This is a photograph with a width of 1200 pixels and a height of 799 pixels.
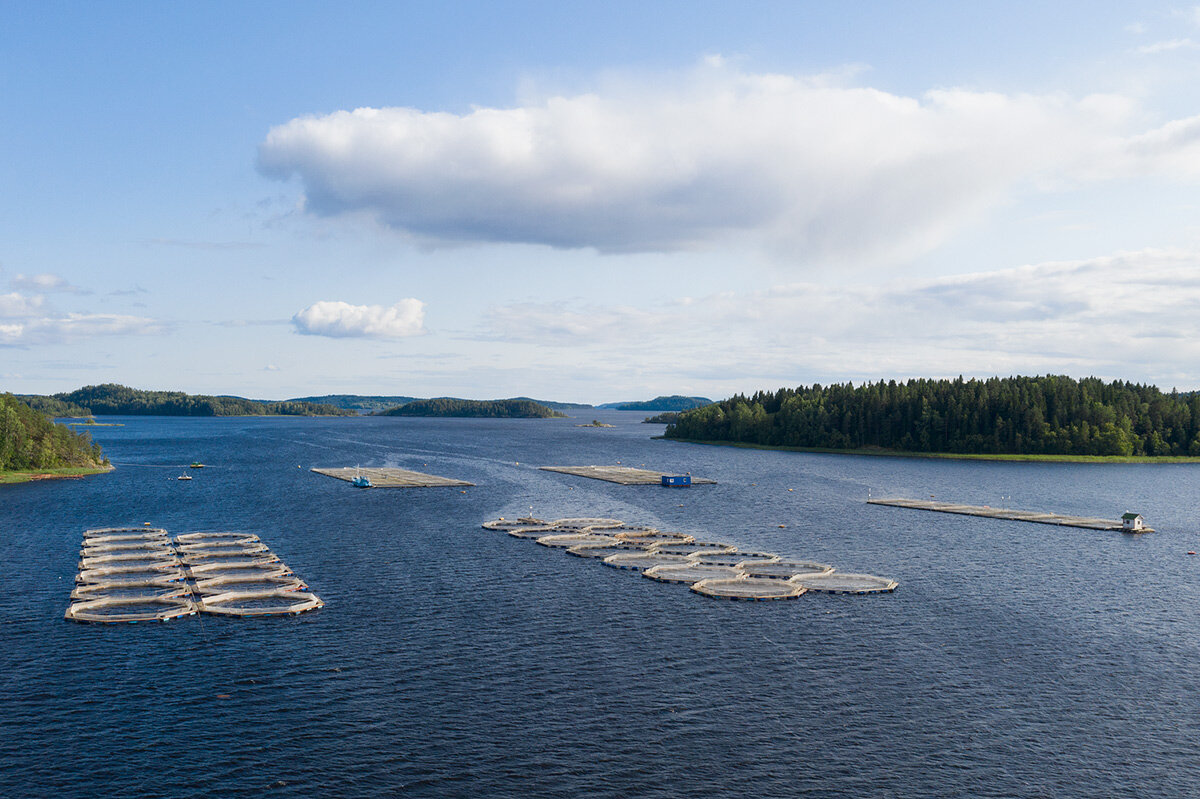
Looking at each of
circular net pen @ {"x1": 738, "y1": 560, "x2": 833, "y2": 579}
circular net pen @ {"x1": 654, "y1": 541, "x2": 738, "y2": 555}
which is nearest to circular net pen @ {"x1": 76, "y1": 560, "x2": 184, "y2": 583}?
circular net pen @ {"x1": 654, "y1": 541, "x2": 738, "y2": 555}

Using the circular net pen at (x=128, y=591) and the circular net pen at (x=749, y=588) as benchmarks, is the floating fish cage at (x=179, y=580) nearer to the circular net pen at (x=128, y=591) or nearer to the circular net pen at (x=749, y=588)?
the circular net pen at (x=128, y=591)

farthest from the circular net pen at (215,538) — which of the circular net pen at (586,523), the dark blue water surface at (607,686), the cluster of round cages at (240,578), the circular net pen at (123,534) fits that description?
the circular net pen at (586,523)

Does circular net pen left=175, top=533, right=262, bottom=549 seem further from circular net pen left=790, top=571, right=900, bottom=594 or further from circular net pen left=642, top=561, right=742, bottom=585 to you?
circular net pen left=790, top=571, right=900, bottom=594

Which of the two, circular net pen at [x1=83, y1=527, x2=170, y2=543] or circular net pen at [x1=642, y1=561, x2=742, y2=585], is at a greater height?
circular net pen at [x1=642, y1=561, x2=742, y2=585]

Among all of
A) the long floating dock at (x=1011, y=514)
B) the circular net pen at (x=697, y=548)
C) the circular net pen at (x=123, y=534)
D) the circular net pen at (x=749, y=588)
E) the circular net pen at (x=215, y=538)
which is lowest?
the circular net pen at (x=123, y=534)

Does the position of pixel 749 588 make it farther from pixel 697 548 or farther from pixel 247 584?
pixel 247 584

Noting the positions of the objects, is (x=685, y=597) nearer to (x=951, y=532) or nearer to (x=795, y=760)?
(x=795, y=760)

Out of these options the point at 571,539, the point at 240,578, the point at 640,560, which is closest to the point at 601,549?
the point at 571,539

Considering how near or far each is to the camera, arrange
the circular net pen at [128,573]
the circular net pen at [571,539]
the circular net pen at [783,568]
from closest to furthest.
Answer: the circular net pen at [128,573] → the circular net pen at [783,568] → the circular net pen at [571,539]
